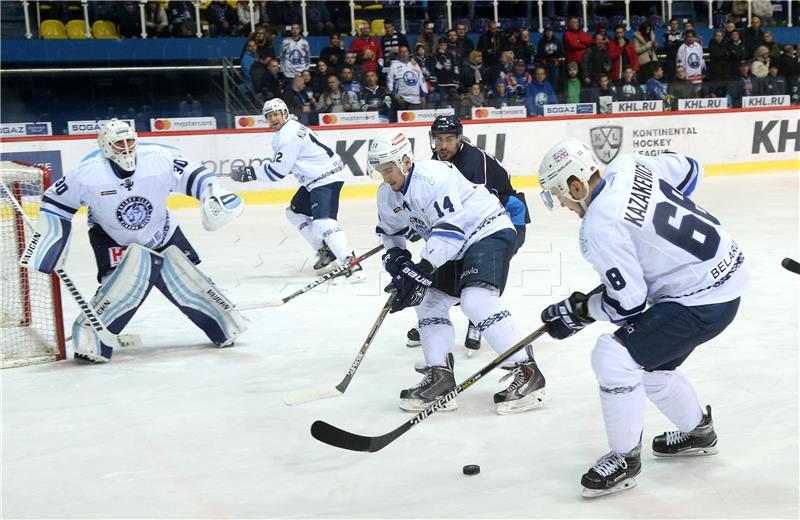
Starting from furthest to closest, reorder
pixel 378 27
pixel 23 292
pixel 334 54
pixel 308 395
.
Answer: pixel 378 27 < pixel 334 54 < pixel 23 292 < pixel 308 395

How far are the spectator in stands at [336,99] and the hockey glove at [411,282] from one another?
23.9ft

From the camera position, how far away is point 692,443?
305 cm

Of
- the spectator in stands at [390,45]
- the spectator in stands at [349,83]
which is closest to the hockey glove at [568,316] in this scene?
the spectator in stands at [349,83]

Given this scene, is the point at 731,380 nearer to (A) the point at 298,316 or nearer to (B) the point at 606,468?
(B) the point at 606,468

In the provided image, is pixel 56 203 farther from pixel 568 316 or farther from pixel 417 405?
pixel 568 316

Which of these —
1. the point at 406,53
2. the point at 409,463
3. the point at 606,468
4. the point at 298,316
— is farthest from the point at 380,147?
the point at 406,53

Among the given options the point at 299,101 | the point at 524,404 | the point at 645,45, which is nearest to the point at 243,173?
the point at 299,101

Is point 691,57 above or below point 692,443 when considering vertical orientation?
above

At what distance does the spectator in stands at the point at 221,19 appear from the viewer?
462 inches

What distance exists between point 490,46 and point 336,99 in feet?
7.99

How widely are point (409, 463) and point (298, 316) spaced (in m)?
2.49

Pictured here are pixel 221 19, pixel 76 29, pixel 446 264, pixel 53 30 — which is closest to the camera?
pixel 446 264

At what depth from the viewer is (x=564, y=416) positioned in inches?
140

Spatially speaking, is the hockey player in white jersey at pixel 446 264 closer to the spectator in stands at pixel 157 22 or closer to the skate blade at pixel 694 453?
the skate blade at pixel 694 453
